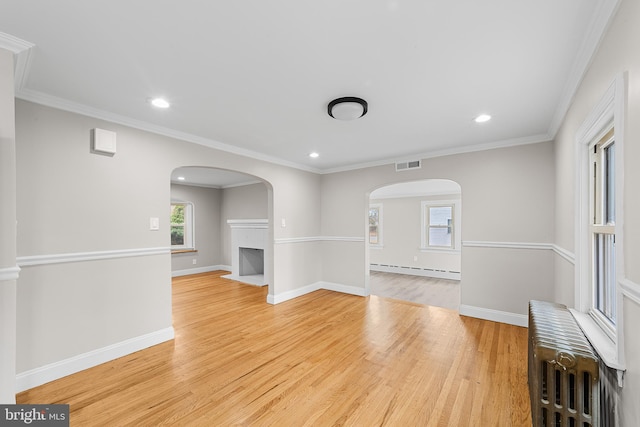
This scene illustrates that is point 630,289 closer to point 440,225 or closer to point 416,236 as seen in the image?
point 440,225

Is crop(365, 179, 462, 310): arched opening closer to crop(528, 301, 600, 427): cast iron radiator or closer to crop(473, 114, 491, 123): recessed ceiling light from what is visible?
crop(473, 114, 491, 123): recessed ceiling light

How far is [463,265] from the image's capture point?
384cm

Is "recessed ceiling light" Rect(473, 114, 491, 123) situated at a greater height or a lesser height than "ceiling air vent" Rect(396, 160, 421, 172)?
greater

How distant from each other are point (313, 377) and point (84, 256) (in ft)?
7.67

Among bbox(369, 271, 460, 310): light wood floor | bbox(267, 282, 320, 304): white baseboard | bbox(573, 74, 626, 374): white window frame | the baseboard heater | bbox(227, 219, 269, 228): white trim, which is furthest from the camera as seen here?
bbox(227, 219, 269, 228): white trim

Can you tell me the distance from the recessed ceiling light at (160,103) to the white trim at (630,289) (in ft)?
10.5

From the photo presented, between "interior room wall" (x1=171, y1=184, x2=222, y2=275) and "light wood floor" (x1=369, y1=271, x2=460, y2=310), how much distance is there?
14.3 feet

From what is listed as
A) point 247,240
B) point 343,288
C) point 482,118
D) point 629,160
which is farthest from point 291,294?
point 629,160

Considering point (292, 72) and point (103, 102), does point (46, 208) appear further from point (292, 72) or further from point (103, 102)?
point (292, 72)

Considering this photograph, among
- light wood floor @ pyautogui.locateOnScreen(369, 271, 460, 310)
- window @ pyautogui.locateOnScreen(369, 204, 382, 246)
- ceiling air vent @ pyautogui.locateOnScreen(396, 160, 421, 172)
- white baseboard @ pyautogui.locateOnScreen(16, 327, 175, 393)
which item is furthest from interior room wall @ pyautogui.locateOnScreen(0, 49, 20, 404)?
window @ pyautogui.locateOnScreen(369, 204, 382, 246)

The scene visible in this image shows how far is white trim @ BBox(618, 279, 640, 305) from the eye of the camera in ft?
3.51

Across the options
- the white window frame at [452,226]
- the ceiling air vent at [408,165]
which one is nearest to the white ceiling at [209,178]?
the ceiling air vent at [408,165]

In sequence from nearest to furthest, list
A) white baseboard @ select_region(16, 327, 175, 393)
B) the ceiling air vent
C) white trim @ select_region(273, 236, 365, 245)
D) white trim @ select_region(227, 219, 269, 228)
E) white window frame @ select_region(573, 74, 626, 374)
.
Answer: white window frame @ select_region(573, 74, 626, 374)
white baseboard @ select_region(16, 327, 175, 393)
the ceiling air vent
white trim @ select_region(273, 236, 365, 245)
white trim @ select_region(227, 219, 269, 228)

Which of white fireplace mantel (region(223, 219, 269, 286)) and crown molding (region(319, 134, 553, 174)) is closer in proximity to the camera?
crown molding (region(319, 134, 553, 174))
